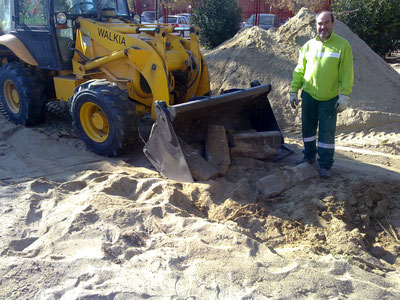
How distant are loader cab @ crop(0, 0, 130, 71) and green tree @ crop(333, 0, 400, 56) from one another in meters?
8.18

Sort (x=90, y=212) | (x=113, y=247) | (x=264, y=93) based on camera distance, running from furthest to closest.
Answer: (x=264, y=93), (x=90, y=212), (x=113, y=247)

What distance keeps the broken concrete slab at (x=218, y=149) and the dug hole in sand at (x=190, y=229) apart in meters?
0.16

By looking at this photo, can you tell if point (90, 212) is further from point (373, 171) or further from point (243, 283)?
point (373, 171)

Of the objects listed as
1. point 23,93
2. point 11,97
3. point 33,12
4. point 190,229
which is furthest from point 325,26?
point 11,97

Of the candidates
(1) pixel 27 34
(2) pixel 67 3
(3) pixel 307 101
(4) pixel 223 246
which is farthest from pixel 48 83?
(4) pixel 223 246

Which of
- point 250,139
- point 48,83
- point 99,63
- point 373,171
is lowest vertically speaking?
point 373,171

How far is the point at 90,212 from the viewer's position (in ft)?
11.9

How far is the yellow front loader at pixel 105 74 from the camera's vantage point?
5.10 metres

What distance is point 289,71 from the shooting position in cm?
827

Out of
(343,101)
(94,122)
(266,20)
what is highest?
(266,20)

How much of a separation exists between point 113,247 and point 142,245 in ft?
0.79

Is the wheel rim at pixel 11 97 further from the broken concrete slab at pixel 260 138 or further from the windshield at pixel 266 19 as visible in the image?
the windshield at pixel 266 19

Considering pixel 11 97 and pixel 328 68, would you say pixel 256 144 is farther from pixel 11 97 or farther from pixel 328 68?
pixel 11 97

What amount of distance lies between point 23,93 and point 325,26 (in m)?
4.91
